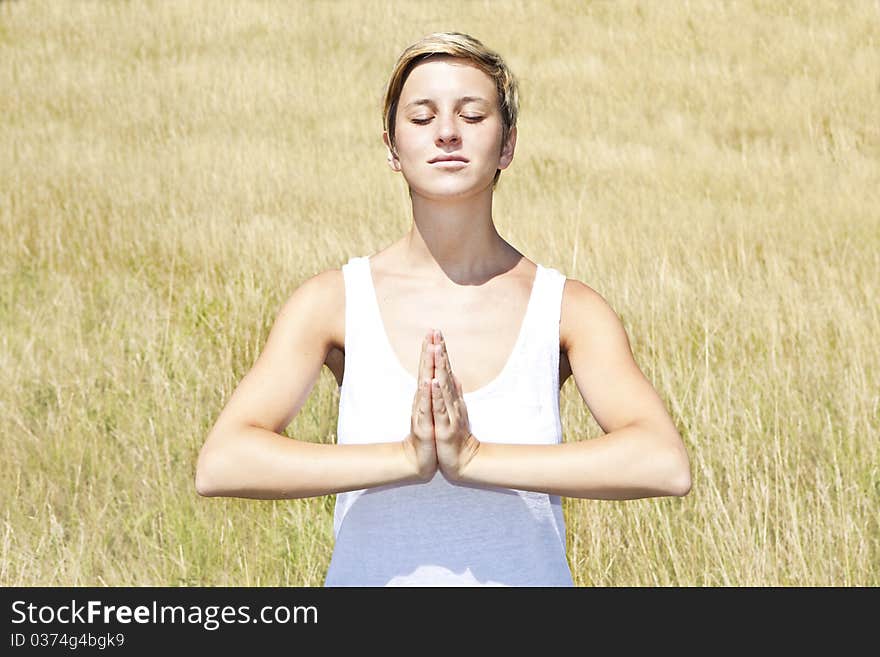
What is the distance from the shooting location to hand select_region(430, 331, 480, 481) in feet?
5.69

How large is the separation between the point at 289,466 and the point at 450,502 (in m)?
0.27

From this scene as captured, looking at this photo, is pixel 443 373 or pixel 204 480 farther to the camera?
pixel 204 480

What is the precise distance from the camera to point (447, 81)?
76.0 inches

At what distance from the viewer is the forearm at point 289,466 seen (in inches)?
69.9

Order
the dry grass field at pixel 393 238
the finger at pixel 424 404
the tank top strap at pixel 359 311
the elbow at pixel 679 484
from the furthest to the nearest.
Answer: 1. the dry grass field at pixel 393 238
2. the tank top strap at pixel 359 311
3. the elbow at pixel 679 484
4. the finger at pixel 424 404

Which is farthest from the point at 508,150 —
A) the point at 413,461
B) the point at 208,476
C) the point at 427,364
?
the point at 208,476

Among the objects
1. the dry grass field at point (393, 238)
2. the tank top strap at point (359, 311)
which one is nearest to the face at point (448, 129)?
the tank top strap at point (359, 311)

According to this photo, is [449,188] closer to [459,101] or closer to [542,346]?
[459,101]

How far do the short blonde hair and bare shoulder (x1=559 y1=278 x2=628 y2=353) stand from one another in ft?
0.86

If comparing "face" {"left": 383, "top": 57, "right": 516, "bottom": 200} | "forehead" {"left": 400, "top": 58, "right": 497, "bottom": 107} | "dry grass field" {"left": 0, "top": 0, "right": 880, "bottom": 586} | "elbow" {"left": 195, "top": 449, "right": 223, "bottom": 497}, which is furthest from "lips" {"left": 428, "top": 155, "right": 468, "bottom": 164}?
"dry grass field" {"left": 0, "top": 0, "right": 880, "bottom": 586}

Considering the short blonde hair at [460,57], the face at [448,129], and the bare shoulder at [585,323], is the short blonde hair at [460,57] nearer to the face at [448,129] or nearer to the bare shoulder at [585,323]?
the face at [448,129]

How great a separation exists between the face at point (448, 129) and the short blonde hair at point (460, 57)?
0.05 ft

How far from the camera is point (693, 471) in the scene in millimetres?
3768

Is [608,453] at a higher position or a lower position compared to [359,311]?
lower
